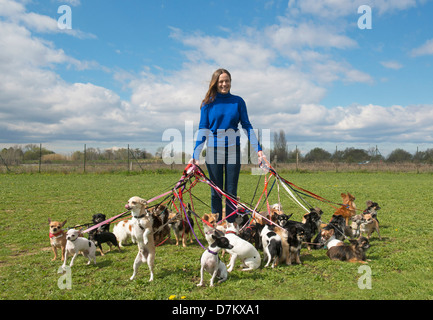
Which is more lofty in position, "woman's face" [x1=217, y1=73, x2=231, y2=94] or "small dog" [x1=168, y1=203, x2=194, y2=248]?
"woman's face" [x1=217, y1=73, x2=231, y2=94]

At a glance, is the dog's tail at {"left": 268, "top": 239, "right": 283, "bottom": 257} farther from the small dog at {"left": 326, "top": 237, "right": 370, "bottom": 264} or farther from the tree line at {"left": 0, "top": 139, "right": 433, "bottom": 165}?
the tree line at {"left": 0, "top": 139, "right": 433, "bottom": 165}

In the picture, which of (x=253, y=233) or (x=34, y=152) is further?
(x=34, y=152)

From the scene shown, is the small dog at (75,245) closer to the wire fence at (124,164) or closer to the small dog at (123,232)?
the small dog at (123,232)

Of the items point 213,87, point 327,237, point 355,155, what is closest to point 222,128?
point 213,87

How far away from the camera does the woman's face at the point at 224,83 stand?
4.99 metres

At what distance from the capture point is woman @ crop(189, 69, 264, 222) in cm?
507

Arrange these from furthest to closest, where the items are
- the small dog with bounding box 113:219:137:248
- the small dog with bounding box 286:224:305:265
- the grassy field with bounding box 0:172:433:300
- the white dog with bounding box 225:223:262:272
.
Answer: the small dog with bounding box 113:219:137:248 → the small dog with bounding box 286:224:305:265 → the white dog with bounding box 225:223:262:272 → the grassy field with bounding box 0:172:433:300

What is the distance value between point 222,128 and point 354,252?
107 inches

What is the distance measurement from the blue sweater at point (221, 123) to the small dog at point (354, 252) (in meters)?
1.99

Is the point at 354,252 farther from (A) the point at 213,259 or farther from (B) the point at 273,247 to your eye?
(A) the point at 213,259

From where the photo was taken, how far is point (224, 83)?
5000mm

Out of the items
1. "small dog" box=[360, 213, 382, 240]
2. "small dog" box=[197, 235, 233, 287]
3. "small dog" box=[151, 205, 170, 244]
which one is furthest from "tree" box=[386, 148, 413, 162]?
"small dog" box=[197, 235, 233, 287]

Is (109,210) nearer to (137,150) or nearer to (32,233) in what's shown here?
(32,233)

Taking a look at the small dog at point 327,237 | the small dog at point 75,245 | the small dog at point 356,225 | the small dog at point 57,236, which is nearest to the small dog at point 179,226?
the small dog at point 75,245
